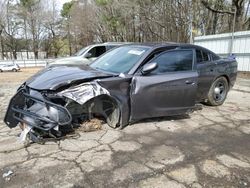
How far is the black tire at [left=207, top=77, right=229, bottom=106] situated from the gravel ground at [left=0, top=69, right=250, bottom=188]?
1.21 metres

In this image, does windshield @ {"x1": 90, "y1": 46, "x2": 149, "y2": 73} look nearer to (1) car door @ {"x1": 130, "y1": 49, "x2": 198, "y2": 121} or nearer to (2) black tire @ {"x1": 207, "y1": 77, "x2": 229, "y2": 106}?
(1) car door @ {"x1": 130, "y1": 49, "x2": 198, "y2": 121}

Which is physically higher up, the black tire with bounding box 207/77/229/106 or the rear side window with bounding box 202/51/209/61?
the rear side window with bounding box 202/51/209/61

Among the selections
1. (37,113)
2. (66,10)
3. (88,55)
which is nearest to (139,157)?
(37,113)

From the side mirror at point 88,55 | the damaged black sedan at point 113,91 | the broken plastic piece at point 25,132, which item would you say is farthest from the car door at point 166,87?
the side mirror at point 88,55

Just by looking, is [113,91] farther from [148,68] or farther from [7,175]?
[7,175]

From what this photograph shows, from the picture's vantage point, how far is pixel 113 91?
156 inches

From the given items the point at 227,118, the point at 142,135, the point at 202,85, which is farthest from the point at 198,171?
the point at 202,85

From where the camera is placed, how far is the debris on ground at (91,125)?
13.8ft

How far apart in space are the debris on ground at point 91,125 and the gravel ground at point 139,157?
0.33 feet

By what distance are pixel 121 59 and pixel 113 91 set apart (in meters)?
0.95

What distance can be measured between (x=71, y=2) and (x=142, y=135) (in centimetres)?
4060

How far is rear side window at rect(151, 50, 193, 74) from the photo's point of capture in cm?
451

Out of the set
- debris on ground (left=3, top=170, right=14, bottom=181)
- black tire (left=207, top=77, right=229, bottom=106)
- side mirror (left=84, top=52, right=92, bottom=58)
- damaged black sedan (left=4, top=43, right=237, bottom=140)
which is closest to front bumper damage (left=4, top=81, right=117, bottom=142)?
damaged black sedan (left=4, top=43, right=237, bottom=140)

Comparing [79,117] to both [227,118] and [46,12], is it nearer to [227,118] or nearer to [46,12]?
[227,118]
